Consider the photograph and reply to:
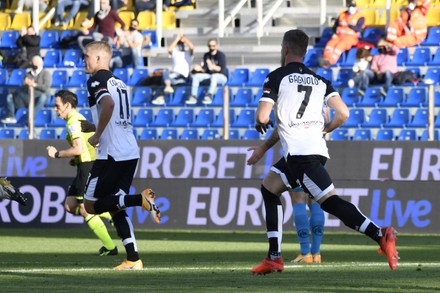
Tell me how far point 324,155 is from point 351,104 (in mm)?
12673

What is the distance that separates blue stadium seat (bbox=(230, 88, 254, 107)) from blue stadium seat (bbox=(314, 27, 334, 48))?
150 inches

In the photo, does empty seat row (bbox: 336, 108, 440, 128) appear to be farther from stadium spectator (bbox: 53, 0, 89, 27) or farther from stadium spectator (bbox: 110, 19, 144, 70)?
stadium spectator (bbox: 53, 0, 89, 27)

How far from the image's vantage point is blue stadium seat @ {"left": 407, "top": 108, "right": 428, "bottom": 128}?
22.6m

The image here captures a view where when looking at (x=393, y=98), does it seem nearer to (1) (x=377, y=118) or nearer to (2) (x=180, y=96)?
(1) (x=377, y=118)

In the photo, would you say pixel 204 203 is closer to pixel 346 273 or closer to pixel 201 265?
pixel 201 265

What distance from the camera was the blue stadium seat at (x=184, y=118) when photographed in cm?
2500

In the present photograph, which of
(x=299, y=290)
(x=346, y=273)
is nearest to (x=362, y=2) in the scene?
(x=346, y=273)

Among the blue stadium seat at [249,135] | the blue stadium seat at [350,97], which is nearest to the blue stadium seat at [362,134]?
the blue stadium seat at [350,97]

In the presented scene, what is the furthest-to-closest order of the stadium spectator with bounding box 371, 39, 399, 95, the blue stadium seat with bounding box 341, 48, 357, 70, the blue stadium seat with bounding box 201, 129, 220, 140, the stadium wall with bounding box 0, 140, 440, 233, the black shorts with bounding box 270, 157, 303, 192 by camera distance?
the blue stadium seat with bounding box 341, 48, 357, 70
the stadium spectator with bounding box 371, 39, 399, 95
the blue stadium seat with bounding box 201, 129, 220, 140
the stadium wall with bounding box 0, 140, 440, 233
the black shorts with bounding box 270, 157, 303, 192

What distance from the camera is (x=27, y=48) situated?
96.7 feet

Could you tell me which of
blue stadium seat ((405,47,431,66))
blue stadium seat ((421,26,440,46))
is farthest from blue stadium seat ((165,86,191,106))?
blue stadium seat ((421,26,440,46))

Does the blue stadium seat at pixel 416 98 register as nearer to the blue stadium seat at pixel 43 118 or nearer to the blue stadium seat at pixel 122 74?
the blue stadium seat at pixel 43 118

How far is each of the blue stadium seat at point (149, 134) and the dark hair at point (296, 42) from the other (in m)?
13.3

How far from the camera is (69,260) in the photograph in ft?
47.3
